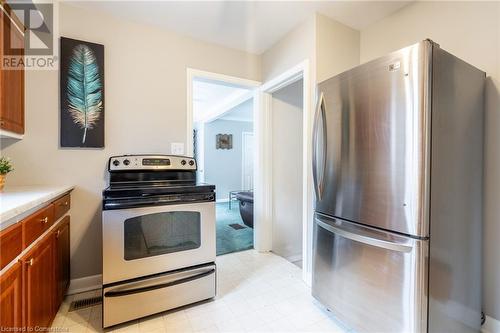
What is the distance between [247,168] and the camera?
7.02m

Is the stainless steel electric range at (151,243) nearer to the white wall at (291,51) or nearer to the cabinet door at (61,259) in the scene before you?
the cabinet door at (61,259)

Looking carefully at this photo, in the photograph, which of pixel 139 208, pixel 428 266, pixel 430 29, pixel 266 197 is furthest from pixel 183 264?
pixel 430 29

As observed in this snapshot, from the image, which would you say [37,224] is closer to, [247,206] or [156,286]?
[156,286]

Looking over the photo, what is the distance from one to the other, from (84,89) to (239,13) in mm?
1440

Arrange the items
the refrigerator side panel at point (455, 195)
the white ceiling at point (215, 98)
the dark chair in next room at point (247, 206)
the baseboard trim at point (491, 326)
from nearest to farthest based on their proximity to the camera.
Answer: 1. the refrigerator side panel at point (455, 195)
2. the baseboard trim at point (491, 326)
3. the dark chair in next room at point (247, 206)
4. the white ceiling at point (215, 98)

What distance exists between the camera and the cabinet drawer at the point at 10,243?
917 millimetres

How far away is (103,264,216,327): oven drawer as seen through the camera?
1.54 metres

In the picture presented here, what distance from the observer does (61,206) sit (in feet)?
5.56

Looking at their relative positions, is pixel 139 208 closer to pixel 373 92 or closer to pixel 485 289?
pixel 373 92

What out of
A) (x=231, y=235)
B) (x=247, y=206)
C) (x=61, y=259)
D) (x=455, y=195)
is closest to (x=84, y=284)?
(x=61, y=259)

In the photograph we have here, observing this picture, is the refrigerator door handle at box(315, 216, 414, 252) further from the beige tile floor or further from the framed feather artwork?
the framed feather artwork

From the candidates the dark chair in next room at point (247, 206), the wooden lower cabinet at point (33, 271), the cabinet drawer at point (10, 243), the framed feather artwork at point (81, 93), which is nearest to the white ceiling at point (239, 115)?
the dark chair in next room at point (247, 206)

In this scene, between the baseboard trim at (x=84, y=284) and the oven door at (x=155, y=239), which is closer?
the oven door at (x=155, y=239)

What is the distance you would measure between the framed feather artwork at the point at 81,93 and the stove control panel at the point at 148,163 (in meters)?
0.28
